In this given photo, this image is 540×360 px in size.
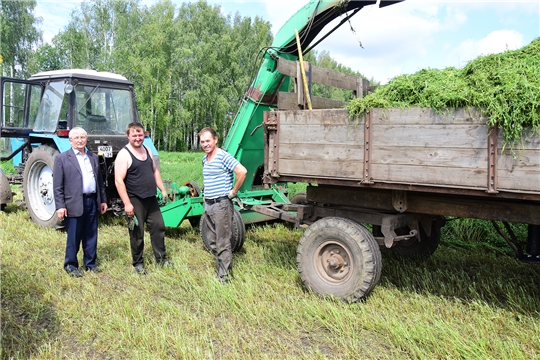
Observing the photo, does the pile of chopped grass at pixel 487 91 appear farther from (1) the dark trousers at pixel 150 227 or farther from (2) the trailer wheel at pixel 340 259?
(1) the dark trousers at pixel 150 227

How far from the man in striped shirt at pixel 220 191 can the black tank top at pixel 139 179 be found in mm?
767

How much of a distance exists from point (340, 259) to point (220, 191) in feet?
4.76

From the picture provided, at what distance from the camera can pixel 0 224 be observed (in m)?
6.98

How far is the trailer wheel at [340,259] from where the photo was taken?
390cm

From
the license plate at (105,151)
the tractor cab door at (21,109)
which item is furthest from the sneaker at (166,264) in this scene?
the tractor cab door at (21,109)

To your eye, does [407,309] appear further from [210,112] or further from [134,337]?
[210,112]

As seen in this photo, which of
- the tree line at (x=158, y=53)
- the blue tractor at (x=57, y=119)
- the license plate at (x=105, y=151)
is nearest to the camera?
the license plate at (x=105, y=151)

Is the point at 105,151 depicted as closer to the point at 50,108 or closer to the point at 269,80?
the point at 50,108

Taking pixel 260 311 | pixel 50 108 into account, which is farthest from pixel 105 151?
pixel 260 311

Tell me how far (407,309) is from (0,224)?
21.0 ft

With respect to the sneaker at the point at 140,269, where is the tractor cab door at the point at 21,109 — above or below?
above

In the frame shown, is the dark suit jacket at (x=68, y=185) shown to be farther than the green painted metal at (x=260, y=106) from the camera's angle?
No

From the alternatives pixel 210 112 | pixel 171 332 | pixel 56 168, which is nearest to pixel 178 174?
pixel 56 168

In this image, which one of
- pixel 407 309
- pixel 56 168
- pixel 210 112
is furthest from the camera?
pixel 210 112
